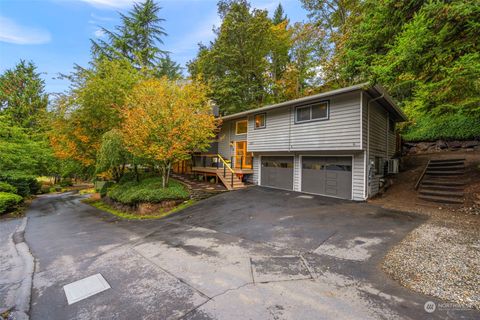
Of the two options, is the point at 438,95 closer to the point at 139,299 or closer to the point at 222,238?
the point at 222,238

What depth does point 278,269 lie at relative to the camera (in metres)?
3.95

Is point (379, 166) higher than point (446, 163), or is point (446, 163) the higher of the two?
point (446, 163)

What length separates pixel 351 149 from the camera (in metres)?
8.77

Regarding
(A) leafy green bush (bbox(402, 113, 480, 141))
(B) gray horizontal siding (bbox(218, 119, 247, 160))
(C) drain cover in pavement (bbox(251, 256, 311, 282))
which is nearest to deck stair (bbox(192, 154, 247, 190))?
(B) gray horizontal siding (bbox(218, 119, 247, 160))

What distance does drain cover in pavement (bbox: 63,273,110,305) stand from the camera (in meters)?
3.45

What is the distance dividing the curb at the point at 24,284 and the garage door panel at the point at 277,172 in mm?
10548

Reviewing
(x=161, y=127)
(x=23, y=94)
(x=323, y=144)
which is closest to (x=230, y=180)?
(x=161, y=127)

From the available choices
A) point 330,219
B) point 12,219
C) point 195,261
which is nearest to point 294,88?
point 330,219

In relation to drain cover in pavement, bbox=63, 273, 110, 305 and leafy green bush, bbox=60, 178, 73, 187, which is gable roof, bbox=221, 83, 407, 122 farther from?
leafy green bush, bbox=60, 178, 73, 187

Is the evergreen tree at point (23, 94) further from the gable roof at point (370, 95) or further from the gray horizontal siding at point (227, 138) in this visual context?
the gable roof at point (370, 95)

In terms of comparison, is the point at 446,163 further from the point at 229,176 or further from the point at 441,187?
the point at 229,176

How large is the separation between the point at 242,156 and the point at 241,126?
242cm
